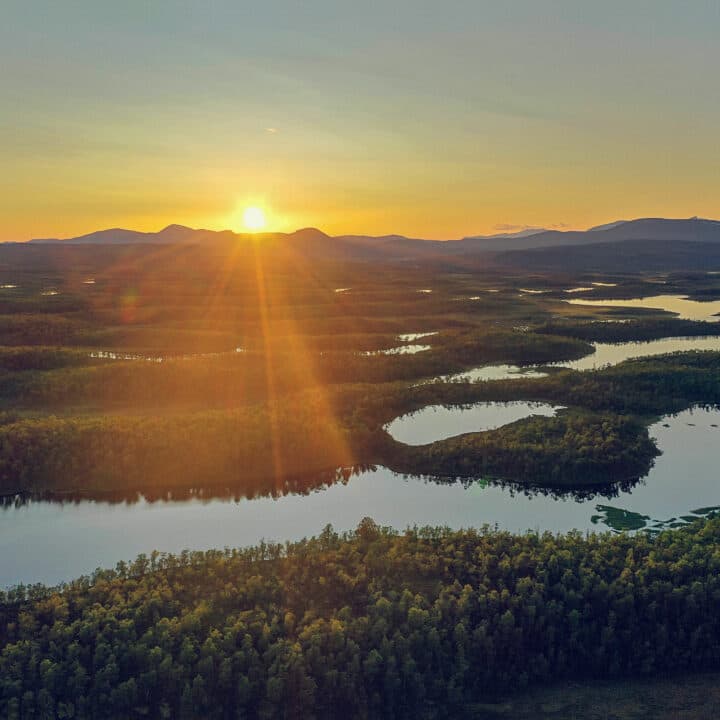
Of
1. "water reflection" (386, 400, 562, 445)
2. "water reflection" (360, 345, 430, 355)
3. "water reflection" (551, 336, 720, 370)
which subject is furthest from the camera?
"water reflection" (360, 345, 430, 355)

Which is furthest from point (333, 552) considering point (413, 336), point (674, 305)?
point (674, 305)

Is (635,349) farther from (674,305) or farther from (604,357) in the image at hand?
(674,305)

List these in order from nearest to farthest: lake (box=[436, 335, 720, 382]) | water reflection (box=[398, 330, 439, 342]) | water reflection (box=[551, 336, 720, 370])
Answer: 1. lake (box=[436, 335, 720, 382])
2. water reflection (box=[551, 336, 720, 370])
3. water reflection (box=[398, 330, 439, 342])

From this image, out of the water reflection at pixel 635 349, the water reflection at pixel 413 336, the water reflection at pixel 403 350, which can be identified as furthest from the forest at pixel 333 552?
the water reflection at pixel 635 349

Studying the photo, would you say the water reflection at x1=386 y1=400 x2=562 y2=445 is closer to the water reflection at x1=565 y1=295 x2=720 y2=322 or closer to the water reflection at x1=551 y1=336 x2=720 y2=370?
the water reflection at x1=551 y1=336 x2=720 y2=370

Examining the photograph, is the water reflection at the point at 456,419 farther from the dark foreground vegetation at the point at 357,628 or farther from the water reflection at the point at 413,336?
the water reflection at the point at 413,336

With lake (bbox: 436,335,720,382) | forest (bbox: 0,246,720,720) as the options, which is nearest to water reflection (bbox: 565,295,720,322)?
lake (bbox: 436,335,720,382)
